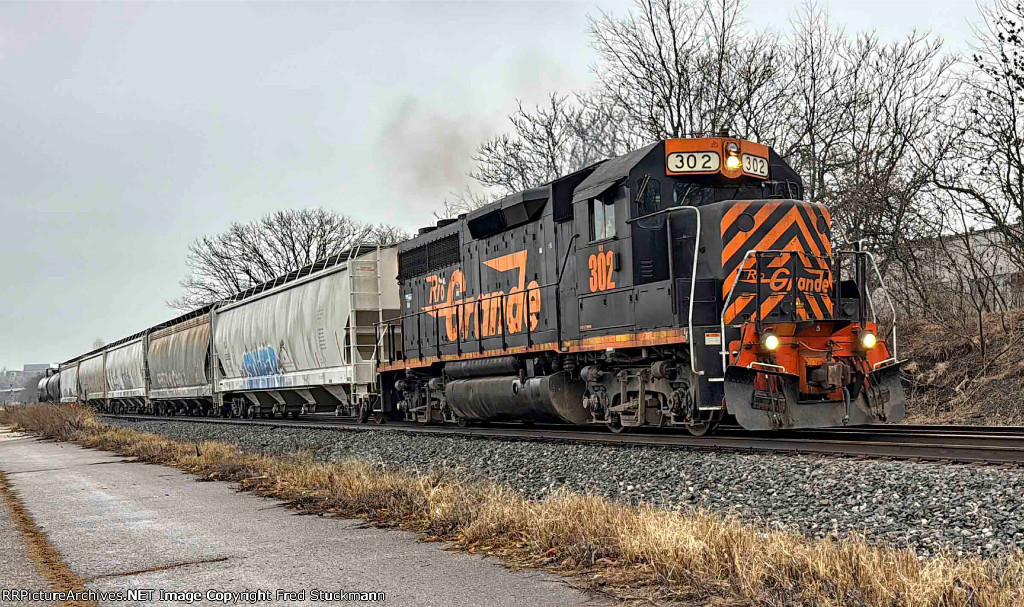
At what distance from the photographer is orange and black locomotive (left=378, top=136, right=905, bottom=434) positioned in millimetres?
10539

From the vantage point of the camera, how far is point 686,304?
10891 millimetres

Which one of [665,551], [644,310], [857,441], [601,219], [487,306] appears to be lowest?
[665,551]

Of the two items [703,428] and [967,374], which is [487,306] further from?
[967,374]

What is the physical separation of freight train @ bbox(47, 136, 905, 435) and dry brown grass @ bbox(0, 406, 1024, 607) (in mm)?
3766

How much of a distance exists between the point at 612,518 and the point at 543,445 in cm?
547

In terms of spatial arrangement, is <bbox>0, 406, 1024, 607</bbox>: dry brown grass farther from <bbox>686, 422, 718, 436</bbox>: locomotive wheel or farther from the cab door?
the cab door

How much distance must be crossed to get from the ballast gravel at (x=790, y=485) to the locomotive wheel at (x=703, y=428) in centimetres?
136

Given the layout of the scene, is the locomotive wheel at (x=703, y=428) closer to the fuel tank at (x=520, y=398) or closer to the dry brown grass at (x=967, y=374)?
the fuel tank at (x=520, y=398)

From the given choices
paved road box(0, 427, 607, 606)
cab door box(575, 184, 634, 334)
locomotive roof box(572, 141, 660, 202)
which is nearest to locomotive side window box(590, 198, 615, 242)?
cab door box(575, 184, 634, 334)

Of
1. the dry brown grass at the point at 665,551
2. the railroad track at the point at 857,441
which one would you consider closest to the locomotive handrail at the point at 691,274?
the railroad track at the point at 857,441

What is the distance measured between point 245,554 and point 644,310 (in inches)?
259

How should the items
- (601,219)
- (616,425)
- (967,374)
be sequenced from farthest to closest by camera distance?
(967,374) → (616,425) → (601,219)

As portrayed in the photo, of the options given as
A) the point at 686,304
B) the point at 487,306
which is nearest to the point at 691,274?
the point at 686,304

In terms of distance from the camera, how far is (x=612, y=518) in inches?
236
